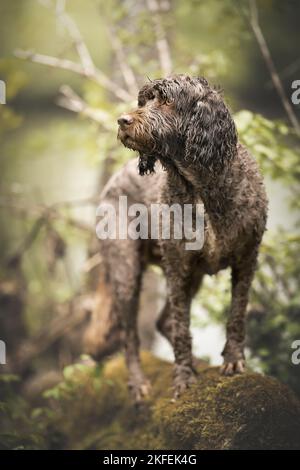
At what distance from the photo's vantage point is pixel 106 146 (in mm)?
6312

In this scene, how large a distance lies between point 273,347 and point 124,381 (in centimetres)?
148

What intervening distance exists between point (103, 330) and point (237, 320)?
147 centimetres

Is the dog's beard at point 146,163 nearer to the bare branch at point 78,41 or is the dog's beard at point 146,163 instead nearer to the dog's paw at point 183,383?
the dog's paw at point 183,383

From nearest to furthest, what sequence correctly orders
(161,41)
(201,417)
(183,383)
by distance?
(201,417) < (183,383) < (161,41)

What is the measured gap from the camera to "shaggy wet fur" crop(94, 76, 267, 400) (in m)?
3.22

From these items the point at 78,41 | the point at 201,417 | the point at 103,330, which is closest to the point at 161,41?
the point at 78,41

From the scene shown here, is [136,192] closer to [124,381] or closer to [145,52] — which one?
[124,381]

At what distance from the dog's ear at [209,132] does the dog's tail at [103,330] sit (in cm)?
194

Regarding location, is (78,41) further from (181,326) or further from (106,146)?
(181,326)

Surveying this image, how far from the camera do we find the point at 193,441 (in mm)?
3719

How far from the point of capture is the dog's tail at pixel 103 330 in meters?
4.87

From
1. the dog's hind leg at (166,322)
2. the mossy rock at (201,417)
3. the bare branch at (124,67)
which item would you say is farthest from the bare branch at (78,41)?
the mossy rock at (201,417)

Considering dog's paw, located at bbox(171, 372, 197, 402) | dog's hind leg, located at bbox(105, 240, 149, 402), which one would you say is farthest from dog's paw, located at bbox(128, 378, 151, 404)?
dog's paw, located at bbox(171, 372, 197, 402)

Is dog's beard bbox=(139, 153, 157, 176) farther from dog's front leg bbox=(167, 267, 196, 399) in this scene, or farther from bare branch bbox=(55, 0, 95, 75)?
bare branch bbox=(55, 0, 95, 75)
